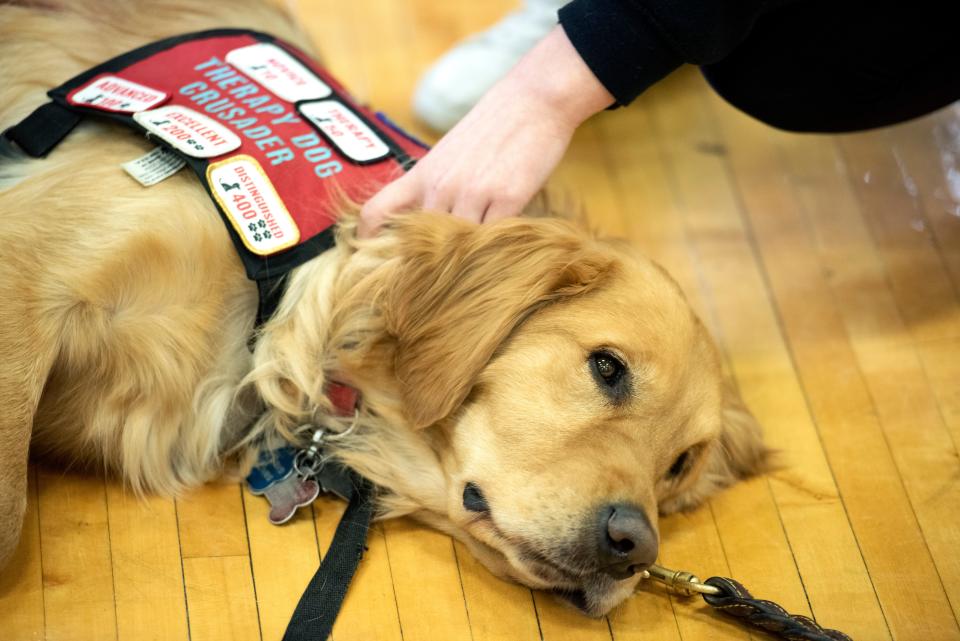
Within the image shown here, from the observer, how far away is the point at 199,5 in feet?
9.13

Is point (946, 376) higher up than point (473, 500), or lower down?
lower down

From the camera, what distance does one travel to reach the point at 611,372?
210cm

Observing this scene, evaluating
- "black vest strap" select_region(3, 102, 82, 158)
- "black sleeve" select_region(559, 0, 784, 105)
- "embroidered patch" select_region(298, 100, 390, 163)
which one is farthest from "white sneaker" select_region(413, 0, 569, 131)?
"black vest strap" select_region(3, 102, 82, 158)

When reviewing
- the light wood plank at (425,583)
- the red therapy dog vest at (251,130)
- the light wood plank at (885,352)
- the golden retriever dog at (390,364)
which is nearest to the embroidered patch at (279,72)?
the red therapy dog vest at (251,130)

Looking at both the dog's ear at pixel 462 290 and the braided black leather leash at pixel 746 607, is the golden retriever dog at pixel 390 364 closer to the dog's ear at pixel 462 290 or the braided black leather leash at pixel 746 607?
the dog's ear at pixel 462 290

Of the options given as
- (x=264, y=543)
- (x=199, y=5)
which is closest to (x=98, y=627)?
(x=264, y=543)

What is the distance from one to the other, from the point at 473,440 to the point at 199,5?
149 centimetres

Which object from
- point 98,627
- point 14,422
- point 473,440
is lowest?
point 98,627

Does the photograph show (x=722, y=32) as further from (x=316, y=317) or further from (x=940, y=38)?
(x=316, y=317)

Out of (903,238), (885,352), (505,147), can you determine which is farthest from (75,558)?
(903,238)

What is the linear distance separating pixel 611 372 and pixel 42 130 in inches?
52.9

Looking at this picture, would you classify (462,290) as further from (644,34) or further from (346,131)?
(644,34)

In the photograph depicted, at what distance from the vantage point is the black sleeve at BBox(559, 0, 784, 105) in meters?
2.19

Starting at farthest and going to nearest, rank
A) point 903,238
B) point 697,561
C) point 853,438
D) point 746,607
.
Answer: point 903,238 < point 853,438 < point 697,561 < point 746,607
